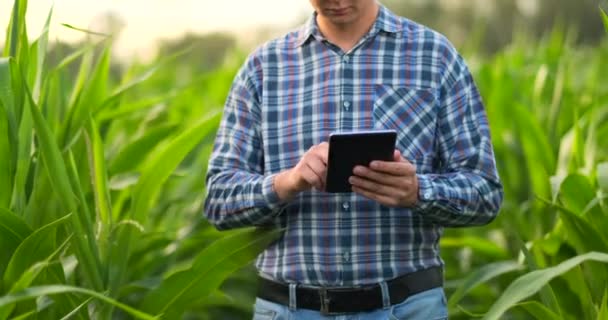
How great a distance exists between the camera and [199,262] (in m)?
2.37

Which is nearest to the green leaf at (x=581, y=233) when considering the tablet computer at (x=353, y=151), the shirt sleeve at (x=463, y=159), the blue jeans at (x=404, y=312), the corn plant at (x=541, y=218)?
the corn plant at (x=541, y=218)

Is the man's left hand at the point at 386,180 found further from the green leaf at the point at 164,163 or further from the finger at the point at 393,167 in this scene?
the green leaf at the point at 164,163

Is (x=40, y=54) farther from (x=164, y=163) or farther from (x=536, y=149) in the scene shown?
(x=536, y=149)

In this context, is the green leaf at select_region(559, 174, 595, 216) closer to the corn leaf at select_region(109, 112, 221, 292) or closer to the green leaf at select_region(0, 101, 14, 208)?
the corn leaf at select_region(109, 112, 221, 292)

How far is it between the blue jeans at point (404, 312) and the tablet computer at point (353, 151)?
32 centimetres

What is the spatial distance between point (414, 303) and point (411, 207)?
225 mm

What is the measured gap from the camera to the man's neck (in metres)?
2.42

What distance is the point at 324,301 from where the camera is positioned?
7.63 feet

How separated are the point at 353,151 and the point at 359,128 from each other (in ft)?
1.00

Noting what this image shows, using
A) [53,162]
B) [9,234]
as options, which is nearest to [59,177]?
[53,162]

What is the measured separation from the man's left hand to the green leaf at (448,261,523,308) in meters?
0.50

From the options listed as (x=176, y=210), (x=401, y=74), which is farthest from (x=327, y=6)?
(x=176, y=210)

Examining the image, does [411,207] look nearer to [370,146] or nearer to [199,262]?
[370,146]

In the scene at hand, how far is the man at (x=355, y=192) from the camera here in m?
2.33
